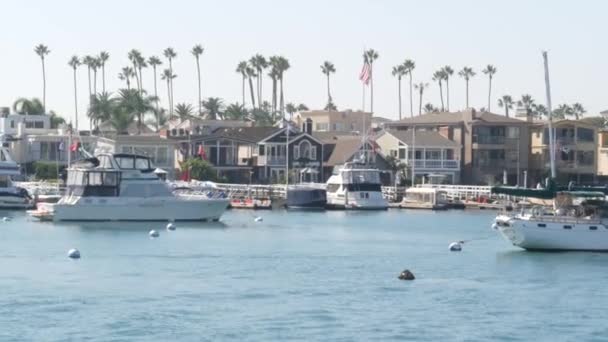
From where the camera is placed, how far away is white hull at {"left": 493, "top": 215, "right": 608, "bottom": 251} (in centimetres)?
6862

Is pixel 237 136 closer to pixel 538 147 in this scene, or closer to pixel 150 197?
pixel 538 147

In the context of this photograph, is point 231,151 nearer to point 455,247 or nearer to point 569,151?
point 569,151

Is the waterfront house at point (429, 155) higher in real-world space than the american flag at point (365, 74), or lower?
lower

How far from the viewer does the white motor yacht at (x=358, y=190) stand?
12188cm

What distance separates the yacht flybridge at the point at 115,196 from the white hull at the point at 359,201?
27918mm

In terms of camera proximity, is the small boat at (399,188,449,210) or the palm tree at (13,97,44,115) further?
the palm tree at (13,97,44,115)

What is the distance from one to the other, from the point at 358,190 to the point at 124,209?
3202cm

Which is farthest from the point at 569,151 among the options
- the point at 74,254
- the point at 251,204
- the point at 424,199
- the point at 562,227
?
the point at 74,254

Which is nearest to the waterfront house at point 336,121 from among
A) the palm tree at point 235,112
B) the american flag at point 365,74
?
the palm tree at point 235,112

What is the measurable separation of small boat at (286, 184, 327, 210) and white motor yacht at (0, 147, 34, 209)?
846 inches

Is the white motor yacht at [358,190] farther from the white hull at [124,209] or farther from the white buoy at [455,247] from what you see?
the white buoy at [455,247]

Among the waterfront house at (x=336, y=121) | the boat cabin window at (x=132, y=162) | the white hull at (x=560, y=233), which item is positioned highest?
the waterfront house at (x=336, y=121)

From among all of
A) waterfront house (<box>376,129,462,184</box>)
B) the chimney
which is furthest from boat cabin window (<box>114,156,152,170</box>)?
the chimney

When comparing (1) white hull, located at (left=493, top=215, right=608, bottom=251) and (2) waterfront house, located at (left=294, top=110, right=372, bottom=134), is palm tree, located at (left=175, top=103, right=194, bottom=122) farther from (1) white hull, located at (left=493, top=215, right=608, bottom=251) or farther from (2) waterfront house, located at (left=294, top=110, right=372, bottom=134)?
(1) white hull, located at (left=493, top=215, right=608, bottom=251)
